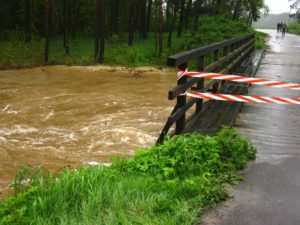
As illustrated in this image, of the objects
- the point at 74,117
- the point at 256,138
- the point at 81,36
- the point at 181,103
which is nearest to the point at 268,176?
the point at 256,138

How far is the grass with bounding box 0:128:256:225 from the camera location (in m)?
3.62

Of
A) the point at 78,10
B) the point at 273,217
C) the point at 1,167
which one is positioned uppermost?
the point at 78,10

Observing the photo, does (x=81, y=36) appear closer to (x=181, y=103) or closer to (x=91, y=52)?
(x=91, y=52)

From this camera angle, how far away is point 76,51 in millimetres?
25734

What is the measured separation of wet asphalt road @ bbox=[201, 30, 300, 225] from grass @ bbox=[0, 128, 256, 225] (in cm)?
19

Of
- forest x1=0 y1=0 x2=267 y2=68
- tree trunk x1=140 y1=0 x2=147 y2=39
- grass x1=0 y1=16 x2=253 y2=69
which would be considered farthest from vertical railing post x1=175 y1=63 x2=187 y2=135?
tree trunk x1=140 y1=0 x2=147 y2=39

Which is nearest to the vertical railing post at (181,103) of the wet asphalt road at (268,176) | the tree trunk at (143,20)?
the wet asphalt road at (268,176)

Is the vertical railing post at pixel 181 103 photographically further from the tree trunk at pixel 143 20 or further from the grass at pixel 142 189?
the tree trunk at pixel 143 20

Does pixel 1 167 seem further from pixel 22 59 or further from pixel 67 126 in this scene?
pixel 22 59

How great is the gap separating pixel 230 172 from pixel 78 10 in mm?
35002

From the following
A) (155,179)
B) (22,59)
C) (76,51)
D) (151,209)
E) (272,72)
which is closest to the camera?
(151,209)

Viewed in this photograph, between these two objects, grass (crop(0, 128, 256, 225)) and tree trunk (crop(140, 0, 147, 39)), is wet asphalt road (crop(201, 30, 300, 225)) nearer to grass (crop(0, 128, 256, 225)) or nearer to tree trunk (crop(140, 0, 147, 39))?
grass (crop(0, 128, 256, 225))

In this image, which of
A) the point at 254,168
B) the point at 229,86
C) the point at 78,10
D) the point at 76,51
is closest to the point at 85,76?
the point at 76,51

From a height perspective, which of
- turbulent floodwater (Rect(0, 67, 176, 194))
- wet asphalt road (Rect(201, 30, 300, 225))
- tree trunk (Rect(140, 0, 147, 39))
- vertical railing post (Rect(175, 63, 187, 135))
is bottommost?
turbulent floodwater (Rect(0, 67, 176, 194))
